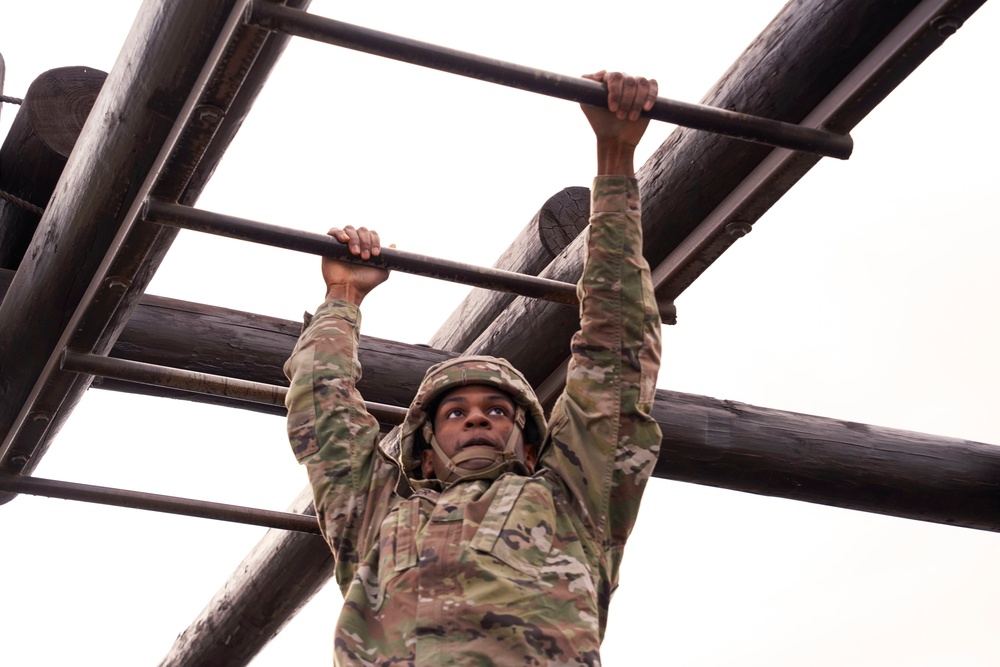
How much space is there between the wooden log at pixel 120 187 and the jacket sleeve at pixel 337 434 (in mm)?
483

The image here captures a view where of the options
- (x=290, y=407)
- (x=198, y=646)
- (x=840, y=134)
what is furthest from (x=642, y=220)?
(x=198, y=646)

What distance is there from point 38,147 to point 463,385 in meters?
1.73

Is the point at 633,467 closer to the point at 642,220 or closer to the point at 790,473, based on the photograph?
the point at 642,220

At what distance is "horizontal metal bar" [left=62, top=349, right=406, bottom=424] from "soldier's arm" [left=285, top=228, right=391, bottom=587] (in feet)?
0.85

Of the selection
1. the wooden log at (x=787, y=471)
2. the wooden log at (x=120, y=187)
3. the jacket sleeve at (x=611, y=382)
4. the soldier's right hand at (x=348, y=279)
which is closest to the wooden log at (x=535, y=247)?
the wooden log at (x=787, y=471)

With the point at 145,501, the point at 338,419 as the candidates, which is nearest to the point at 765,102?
the point at 338,419

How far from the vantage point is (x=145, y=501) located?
14.0ft

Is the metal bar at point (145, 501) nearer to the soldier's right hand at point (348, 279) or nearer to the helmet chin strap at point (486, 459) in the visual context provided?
the soldier's right hand at point (348, 279)

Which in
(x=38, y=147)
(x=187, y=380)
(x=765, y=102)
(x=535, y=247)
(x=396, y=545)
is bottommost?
(x=396, y=545)

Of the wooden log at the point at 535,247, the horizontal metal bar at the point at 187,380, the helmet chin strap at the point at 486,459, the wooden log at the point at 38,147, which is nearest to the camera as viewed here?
the helmet chin strap at the point at 486,459

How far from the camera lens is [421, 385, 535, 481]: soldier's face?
364cm

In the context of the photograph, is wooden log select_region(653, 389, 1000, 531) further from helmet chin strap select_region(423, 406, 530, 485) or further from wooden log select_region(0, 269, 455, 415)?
helmet chin strap select_region(423, 406, 530, 485)

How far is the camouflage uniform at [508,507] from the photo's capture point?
10.3 ft

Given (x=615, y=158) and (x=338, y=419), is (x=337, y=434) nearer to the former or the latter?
(x=338, y=419)
